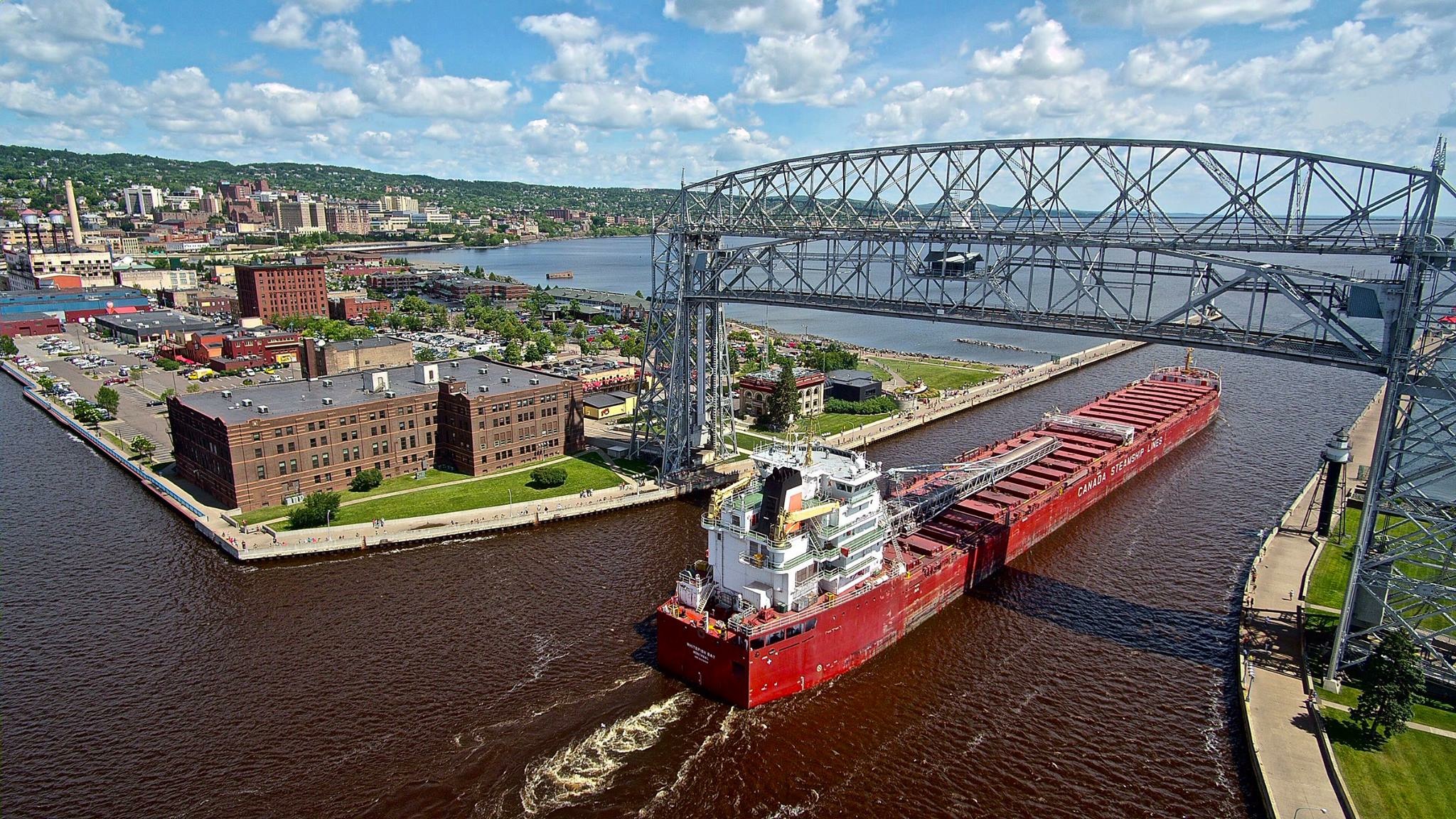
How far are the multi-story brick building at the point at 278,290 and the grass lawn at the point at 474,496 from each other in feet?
307

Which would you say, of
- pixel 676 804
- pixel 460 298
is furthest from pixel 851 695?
pixel 460 298

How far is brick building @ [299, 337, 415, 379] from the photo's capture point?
74.1m

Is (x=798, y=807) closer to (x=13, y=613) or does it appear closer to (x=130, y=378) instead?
(x=13, y=613)

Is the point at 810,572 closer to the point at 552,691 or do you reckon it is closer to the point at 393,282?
the point at 552,691

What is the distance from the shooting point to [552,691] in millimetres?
33219

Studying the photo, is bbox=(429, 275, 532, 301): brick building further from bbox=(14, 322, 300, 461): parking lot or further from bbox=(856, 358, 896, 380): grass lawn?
bbox=(856, 358, 896, 380): grass lawn

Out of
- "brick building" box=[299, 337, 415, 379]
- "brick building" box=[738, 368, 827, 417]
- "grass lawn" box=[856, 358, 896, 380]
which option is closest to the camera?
"brick building" box=[299, 337, 415, 379]

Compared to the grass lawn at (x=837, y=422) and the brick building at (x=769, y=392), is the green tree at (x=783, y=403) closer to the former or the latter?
the brick building at (x=769, y=392)

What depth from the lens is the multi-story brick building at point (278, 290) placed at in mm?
129625

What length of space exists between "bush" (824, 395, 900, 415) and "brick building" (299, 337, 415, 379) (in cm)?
4248

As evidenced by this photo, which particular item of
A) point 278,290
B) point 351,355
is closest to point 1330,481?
point 351,355

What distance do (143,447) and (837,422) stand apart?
57939 mm

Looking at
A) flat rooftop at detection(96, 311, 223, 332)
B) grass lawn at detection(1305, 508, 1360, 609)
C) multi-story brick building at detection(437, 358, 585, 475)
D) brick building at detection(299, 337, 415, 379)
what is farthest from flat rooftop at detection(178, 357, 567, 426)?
flat rooftop at detection(96, 311, 223, 332)

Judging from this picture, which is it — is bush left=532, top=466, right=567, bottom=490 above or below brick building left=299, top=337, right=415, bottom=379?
below
